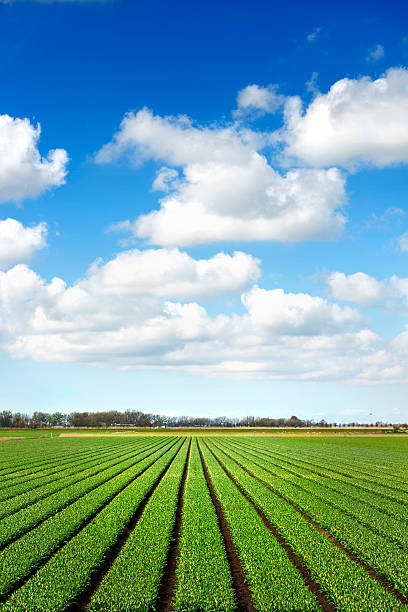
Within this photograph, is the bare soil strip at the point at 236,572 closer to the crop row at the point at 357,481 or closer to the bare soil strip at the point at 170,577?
the bare soil strip at the point at 170,577

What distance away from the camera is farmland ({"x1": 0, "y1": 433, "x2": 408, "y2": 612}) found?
10438 mm

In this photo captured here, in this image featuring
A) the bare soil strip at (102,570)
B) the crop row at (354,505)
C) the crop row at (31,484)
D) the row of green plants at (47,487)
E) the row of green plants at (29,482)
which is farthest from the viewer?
the row of green plants at (29,482)

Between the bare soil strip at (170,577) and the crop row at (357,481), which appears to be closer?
the bare soil strip at (170,577)

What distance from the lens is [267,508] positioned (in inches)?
749

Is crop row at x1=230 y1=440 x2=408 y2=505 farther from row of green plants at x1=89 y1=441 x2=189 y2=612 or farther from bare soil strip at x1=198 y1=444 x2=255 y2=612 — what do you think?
row of green plants at x1=89 y1=441 x2=189 y2=612

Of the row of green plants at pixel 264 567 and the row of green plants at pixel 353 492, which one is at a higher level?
the row of green plants at pixel 264 567

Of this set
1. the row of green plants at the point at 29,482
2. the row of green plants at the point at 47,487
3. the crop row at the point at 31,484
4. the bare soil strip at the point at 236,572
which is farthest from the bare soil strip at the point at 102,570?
the row of green plants at the point at 29,482

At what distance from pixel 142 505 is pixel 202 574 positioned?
992 centimetres

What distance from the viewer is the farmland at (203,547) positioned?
10.4m

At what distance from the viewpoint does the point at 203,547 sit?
13867 millimetres

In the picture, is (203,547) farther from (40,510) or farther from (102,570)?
(40,510)

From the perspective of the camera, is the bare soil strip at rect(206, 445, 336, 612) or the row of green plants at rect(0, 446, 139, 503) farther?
the row of green plants at rect(0, 446, 139, 503)

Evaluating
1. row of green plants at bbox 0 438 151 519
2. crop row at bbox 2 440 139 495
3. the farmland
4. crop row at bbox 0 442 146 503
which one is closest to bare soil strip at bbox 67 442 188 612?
the farmland

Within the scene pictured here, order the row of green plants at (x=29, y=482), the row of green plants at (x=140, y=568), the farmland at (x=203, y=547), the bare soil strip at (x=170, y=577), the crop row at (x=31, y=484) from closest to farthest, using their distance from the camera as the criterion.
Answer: the row of green plants at (x=140, y=568), the farmland at (x=203, y=547), the bare soil strip at (x=170, y=577), the crop row at (x=31, y=484), the row of green plants at (x=29, y=482)
